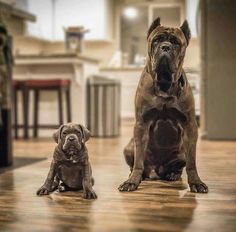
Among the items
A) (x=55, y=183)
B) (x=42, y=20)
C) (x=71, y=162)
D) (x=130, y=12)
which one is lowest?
(x=55, y=183)

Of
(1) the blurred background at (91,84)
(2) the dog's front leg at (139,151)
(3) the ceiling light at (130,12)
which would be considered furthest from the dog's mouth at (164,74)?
(3) the ceiling light at (130,12)

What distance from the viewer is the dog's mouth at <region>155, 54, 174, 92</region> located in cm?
228

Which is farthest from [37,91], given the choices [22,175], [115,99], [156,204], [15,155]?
[156,204]

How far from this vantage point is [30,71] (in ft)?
19.7

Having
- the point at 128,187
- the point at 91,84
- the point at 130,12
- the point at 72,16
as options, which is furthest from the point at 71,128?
the point at 130,12

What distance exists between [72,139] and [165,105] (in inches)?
20.2

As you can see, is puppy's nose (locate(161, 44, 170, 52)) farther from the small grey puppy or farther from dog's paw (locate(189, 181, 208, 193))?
dog's paw (locate(189, 181, 208, 193))

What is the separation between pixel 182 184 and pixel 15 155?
1915mm

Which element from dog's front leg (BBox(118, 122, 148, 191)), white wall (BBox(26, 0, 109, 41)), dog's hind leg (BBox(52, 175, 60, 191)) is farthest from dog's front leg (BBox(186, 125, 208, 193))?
white wall (BBox(26, 0, 109, 41))

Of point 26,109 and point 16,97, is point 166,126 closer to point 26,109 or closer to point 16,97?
point 26,109

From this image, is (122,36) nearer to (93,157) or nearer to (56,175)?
(93,157)

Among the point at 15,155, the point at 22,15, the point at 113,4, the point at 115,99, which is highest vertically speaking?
the point at 113,4

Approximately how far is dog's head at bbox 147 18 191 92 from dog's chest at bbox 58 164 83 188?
1.82ft

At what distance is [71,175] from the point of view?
2.35 meters
